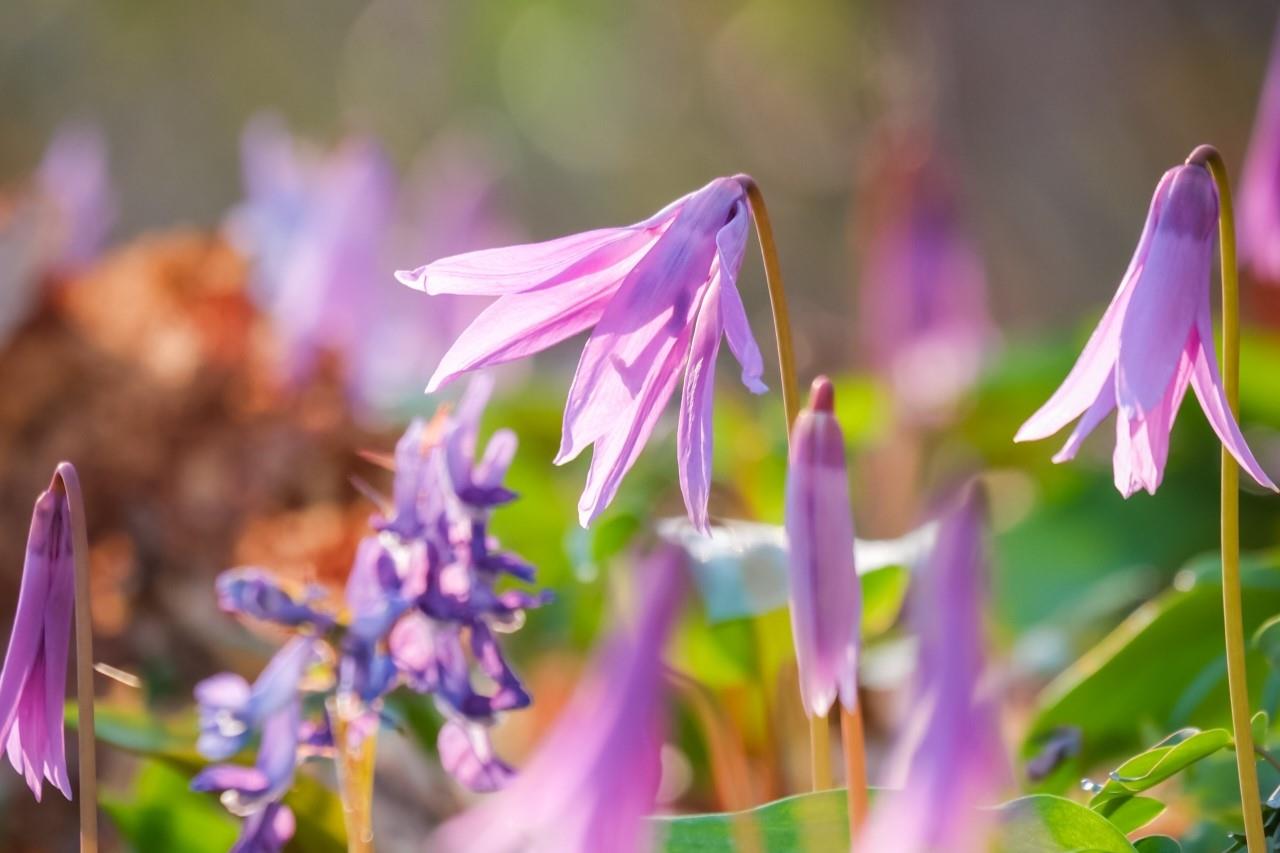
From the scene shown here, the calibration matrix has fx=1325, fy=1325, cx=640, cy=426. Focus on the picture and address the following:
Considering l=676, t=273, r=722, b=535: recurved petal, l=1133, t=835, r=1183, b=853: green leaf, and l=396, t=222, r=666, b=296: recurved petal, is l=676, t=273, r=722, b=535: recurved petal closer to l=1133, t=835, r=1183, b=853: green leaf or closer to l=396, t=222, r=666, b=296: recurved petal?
l=396, t=222, r=666, b=296: recurved petal

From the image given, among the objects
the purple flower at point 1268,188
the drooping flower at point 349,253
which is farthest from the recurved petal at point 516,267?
the drooping flower at point 349,253

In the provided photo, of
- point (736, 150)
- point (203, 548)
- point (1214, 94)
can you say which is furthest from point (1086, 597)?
point (736, 150)

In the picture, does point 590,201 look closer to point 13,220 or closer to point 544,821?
point 13,220

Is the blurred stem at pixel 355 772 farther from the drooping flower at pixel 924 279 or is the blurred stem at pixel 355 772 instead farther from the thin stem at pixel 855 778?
the drooping flower at pixel 924 279

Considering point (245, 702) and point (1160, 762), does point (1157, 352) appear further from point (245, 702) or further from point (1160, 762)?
point (245, 702)

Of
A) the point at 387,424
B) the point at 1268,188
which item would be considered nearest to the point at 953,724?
the point at 1268,188

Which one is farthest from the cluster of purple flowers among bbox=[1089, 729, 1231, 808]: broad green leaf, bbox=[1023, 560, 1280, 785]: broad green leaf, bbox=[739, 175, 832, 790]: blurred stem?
bbox=[1023, 560, 1280, 785]: broad green leaf
